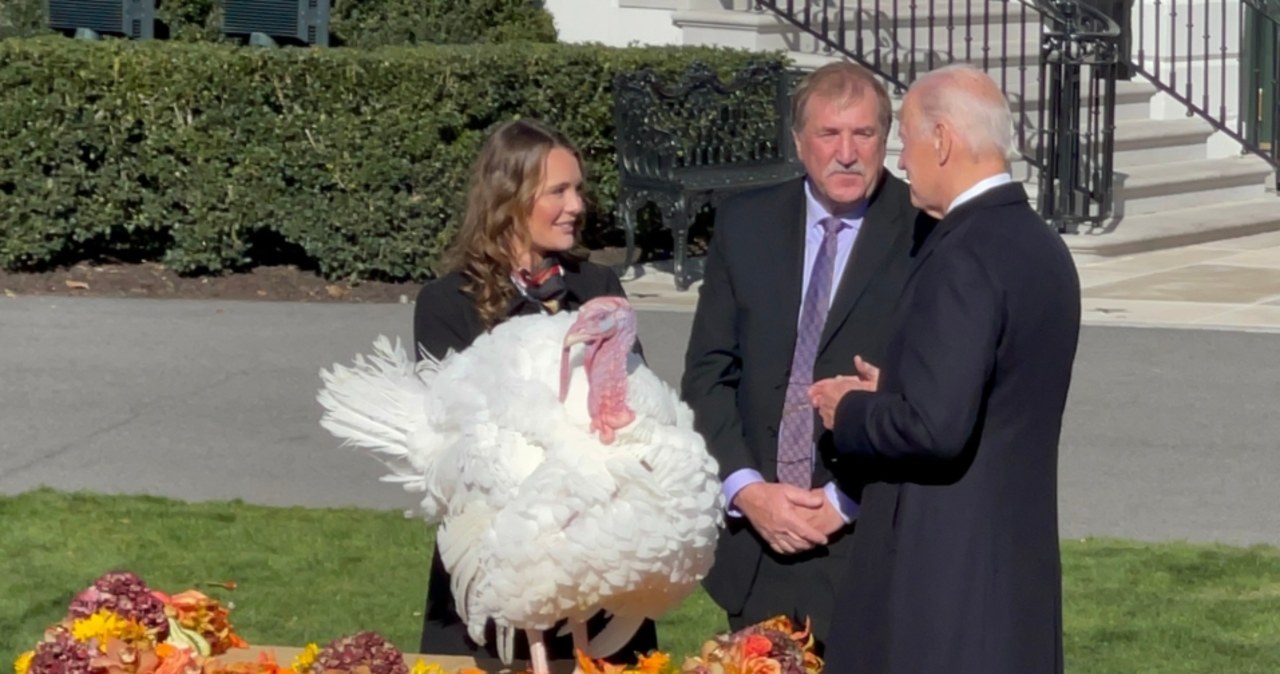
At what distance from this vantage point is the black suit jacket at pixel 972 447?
11.2ft

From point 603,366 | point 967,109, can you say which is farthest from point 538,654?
point 967,109

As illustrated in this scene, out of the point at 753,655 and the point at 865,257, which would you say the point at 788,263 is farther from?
the point at 753,655

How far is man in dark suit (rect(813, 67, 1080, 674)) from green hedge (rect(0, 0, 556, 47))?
1086 centimetres

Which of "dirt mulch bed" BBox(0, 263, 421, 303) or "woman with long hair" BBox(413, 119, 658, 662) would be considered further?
"dirt mulch bed" BBox(0, 263, 421, 303)

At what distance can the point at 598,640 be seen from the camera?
3.60 meters

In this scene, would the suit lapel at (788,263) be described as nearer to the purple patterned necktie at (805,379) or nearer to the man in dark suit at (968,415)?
the purple patterned necktie at (805,379)

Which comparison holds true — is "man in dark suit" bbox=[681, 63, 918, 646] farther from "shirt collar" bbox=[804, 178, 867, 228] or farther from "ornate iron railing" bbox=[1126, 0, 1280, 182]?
"ornate iron railing" bbox=[1126, 0, 1280, 182]

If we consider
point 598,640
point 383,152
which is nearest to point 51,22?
point 383,152

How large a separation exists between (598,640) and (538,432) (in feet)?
1.95

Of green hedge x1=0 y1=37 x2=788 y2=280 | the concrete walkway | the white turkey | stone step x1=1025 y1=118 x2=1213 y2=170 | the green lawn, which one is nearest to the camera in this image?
the white turkey

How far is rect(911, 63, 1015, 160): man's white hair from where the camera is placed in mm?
3473

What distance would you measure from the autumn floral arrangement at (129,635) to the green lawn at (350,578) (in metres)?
2.26

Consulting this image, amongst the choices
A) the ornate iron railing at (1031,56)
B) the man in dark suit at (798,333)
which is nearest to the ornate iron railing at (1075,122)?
the ornate iron railing at (1031,56)

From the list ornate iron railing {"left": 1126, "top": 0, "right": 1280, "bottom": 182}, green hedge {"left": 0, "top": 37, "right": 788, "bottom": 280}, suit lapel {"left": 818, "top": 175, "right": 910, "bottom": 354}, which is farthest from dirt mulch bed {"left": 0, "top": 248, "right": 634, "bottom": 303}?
suit lapel {"left": 818, "top": 175, "right": 910, "bottom": 354}
